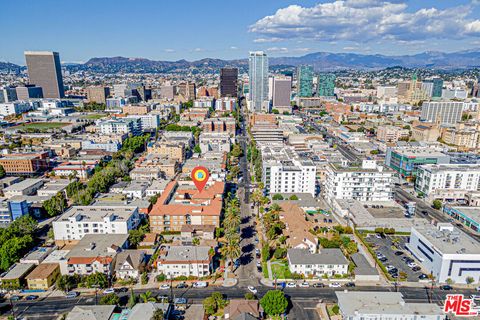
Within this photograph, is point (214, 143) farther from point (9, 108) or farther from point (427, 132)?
point (9, 108)

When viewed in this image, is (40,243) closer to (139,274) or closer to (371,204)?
(139,274)

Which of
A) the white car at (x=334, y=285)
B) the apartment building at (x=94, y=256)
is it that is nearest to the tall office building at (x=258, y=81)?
the apartment building at (x=94, y=256)

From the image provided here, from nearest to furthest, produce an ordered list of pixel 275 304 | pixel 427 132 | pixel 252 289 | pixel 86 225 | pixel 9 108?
pixel 275 304, pixel 252 289, pixel 86 225, pixel 427 132, pixel 9 108

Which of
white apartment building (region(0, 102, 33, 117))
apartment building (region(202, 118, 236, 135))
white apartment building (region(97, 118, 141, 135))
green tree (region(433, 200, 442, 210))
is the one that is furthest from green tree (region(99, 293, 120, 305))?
white apartment building (region(0, 102, 33, 117))

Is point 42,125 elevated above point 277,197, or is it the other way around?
point 42,125

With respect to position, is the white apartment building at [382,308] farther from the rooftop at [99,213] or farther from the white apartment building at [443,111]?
the white apartment building at [443,111]

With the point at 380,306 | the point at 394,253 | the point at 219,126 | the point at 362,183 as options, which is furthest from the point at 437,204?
the point at 219,126

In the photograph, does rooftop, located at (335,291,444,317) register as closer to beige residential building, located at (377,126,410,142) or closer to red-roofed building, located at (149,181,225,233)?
red-roofed building, located at (149,181,225,233)
